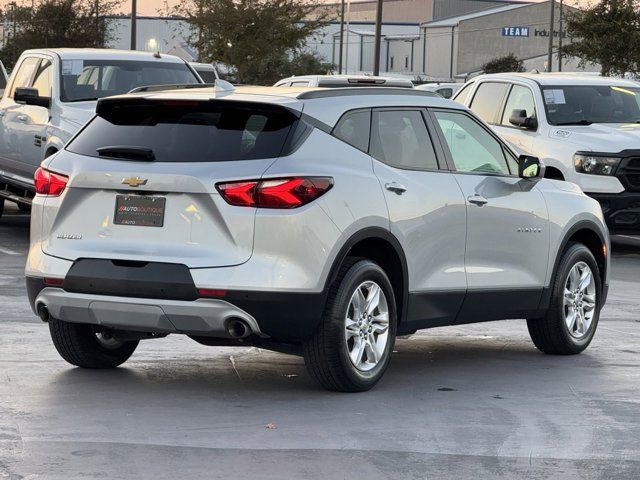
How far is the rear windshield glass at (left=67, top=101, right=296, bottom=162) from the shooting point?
792 cm

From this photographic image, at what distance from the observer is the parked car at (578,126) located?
17.2 meters

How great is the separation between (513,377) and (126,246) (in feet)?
8.51

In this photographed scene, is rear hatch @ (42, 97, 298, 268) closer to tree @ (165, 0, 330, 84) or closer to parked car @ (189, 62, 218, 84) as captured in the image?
parked car @ (189, 62, 218, 84)

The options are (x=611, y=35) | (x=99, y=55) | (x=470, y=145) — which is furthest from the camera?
(x=611, y=35)

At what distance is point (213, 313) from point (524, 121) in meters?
10.5

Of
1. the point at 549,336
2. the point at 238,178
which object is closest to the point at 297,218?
the point at 238,178

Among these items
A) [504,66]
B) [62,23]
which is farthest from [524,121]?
[504,66]

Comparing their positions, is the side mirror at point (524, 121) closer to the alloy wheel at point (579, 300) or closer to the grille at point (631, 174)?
the grille at point (631, 174)

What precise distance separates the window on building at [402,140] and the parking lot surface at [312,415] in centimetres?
126

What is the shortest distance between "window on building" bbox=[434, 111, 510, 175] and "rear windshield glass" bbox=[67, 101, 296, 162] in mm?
1480

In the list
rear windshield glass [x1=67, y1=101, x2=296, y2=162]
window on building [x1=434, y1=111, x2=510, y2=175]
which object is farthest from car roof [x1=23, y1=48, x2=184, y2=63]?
rear windshield glass [x1=67, y1=101, x2=296, y2=162]

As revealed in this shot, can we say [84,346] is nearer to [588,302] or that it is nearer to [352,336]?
[352,336]

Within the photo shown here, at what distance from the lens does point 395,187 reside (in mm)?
8477

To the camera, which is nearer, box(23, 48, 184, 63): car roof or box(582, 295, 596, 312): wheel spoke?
box(582, 295, 596, 312): wheel spoke
